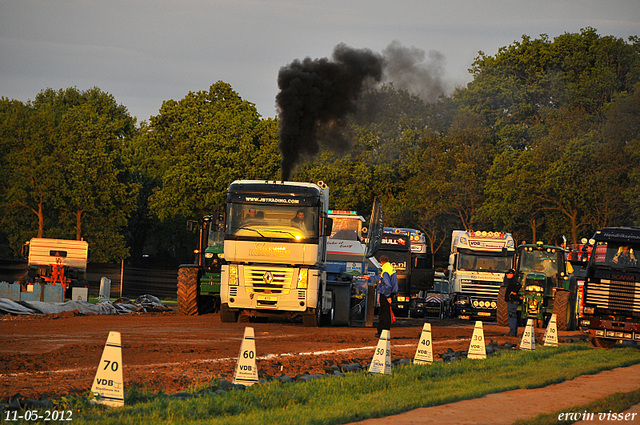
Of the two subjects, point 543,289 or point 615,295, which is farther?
point 543,289

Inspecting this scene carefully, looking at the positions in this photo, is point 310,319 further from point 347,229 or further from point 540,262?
point 540,262

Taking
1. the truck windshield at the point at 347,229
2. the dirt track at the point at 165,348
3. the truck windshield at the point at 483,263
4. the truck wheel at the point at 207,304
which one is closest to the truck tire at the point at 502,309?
the truck windshield at the point at 483,263

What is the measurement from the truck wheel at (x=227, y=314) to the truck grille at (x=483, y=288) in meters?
14.5

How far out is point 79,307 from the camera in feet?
82.8

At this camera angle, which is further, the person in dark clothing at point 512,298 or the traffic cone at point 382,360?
the person in dark clothing at point 512,298

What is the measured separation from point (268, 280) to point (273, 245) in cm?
93

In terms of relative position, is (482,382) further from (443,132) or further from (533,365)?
(443,132)

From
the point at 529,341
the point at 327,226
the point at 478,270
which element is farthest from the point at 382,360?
the point at 478,270

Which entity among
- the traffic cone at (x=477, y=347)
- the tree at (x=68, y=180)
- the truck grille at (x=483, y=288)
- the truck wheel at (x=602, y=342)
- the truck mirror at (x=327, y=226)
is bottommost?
the truck wheel at (x=602, y=342)

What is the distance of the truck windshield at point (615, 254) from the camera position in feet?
69.4

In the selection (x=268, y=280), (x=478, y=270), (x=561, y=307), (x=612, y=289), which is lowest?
(x=561, y=307)

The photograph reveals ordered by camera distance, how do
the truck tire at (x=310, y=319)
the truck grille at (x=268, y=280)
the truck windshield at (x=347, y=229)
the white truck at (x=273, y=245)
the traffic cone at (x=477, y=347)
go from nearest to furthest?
the traffic cone at (x=477, y=347) → the white truck at (x=273, y=245) → the truck grille at (x=268, y=280) → the truck tire at (x=310, y=319) → the truck windshield at (x=347, y=229)

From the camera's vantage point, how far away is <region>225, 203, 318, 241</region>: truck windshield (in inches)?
821

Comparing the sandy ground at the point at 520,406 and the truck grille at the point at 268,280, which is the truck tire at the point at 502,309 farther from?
the sandy ground at the point at 520,406
